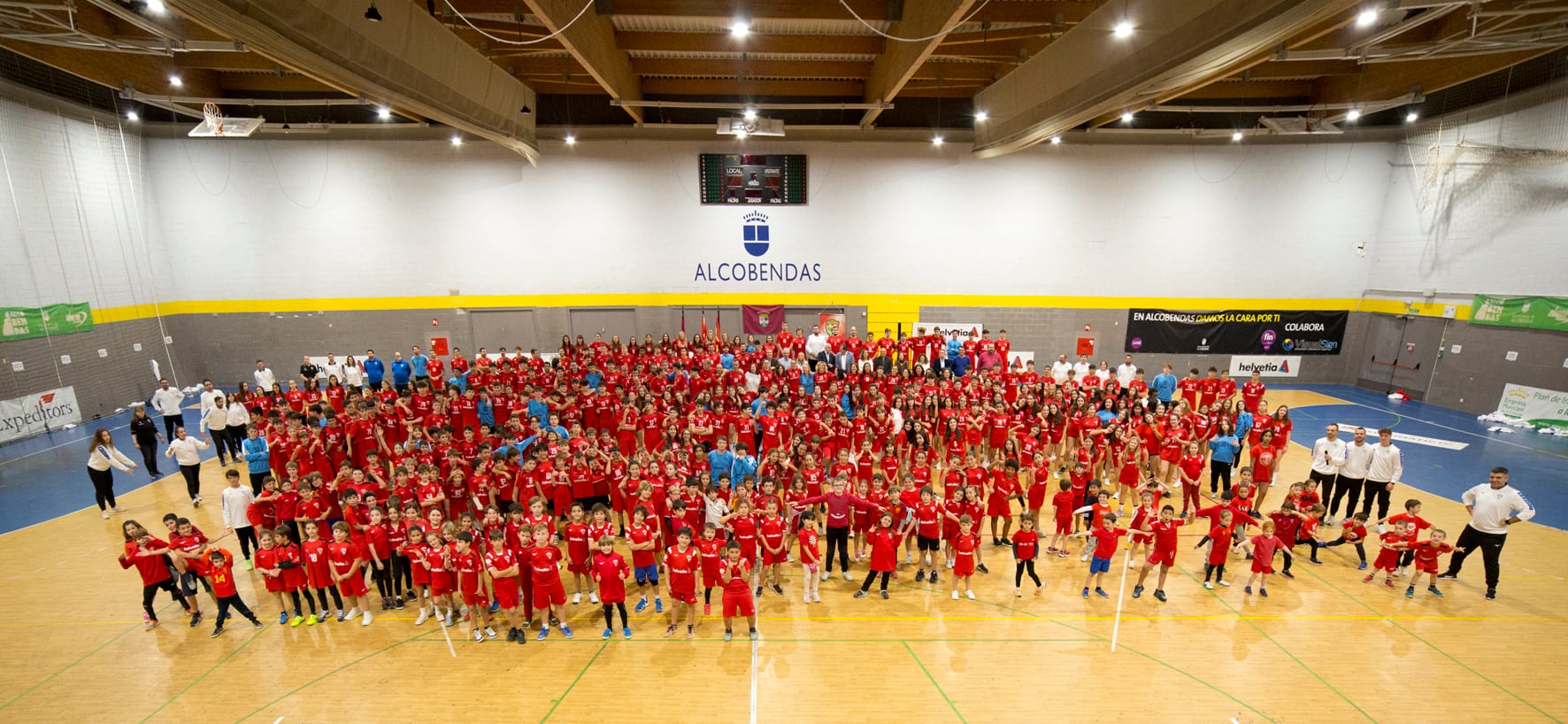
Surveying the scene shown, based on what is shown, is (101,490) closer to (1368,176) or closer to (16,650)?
(16,650)

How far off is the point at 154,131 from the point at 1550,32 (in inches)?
1538

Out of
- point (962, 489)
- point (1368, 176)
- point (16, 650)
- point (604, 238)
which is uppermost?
point (1368, 176)

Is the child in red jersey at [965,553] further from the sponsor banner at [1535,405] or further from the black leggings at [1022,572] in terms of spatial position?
the sponsor banner at [1535,405]

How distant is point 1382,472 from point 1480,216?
14.9m

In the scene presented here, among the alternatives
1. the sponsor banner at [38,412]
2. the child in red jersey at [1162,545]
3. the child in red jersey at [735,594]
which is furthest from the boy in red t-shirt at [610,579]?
the sponsor banner at [38,412]

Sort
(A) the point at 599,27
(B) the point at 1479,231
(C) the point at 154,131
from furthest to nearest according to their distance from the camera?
(C) the point at 154,131 → (B) the point at 1479,231 → (A) the point at 599,27

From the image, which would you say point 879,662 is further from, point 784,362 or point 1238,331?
point 1238,331

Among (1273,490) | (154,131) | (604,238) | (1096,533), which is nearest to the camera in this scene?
(1096,533)

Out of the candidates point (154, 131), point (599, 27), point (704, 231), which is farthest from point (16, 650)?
point (154, 131)

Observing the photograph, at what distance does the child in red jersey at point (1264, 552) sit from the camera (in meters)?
8.32

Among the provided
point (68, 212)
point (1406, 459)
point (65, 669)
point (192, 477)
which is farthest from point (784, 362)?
point (68, 212)

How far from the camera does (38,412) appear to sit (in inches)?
622

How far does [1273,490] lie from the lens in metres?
12.3

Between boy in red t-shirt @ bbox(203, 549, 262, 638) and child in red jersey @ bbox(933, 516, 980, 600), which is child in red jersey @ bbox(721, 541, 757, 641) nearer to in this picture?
child in red jersey @ bbox(933, 516, 980, 600)
